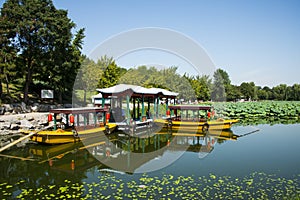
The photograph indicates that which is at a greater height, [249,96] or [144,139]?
[249,96]

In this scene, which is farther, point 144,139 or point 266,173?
point 144,139

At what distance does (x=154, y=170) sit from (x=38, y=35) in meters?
16.7

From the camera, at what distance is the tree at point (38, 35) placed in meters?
20.6

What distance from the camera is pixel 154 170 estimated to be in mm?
9109

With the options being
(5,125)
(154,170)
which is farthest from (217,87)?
(154,170)

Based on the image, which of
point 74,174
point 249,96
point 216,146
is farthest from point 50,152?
point 249,96

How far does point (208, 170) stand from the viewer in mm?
8977

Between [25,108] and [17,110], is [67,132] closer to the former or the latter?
[17,110]

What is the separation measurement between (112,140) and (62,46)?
12.5 m

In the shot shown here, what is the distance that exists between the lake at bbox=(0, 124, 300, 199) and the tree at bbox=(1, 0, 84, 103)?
36.9 ft

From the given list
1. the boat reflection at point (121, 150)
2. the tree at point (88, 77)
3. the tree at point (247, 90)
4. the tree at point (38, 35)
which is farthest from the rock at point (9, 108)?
the tree at point (247, 90)

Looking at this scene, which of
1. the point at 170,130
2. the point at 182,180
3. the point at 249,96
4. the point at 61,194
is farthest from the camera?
the point at 249,96

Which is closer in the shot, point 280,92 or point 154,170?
point 154,170

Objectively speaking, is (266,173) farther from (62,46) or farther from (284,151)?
(62,46)
